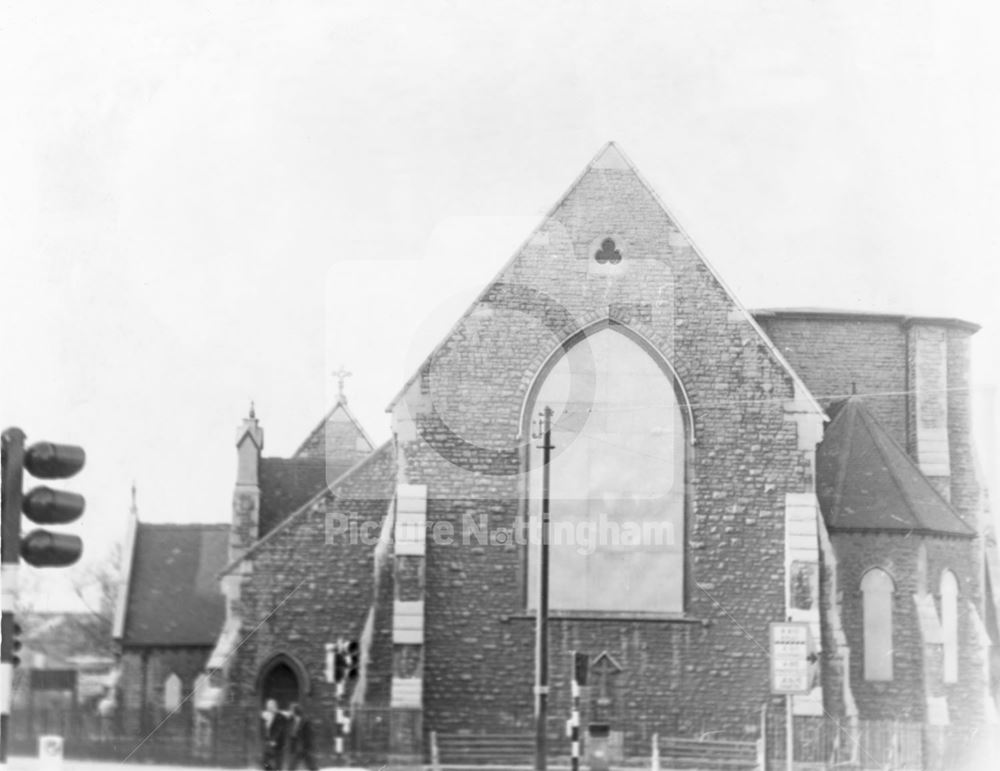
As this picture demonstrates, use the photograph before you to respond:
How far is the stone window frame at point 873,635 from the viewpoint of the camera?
21.2m

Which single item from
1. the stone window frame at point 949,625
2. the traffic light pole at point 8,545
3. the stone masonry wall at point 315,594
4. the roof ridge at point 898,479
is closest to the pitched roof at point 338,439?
the stone masonry wall at point 315,594

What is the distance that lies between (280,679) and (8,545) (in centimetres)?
656

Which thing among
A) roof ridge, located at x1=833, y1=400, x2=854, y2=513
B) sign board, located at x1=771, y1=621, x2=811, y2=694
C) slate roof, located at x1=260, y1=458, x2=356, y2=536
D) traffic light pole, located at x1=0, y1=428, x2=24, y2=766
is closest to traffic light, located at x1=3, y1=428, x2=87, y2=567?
traffic light pole, located at x1=0, y1=428, x2=24, y2=766

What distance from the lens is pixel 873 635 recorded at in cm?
2136

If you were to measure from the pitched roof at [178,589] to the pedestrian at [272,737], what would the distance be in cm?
128

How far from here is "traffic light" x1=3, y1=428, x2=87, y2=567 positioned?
12.3 meters

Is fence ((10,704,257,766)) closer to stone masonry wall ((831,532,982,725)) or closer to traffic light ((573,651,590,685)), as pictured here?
traffic light ((573,651,590,685))

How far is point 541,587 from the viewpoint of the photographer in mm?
19344

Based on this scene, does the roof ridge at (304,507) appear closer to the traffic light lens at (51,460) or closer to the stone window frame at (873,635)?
the stone window frame at (873,635)

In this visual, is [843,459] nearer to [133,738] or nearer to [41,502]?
[133,738]

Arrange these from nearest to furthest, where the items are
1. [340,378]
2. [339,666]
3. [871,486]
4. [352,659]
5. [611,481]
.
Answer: [340,378], [339,666], [352,659], [611,481], [871,486]

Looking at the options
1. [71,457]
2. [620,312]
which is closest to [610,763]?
[620,312]

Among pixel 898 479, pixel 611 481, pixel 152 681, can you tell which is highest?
pixel 898 479

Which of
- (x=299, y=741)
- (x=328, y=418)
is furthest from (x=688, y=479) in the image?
(x=299, y=741)
